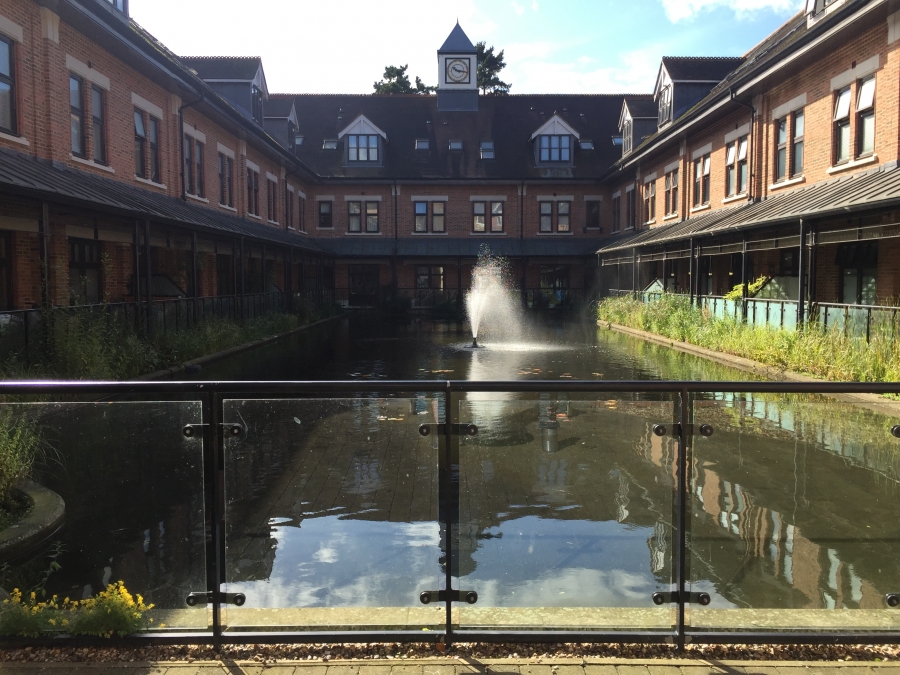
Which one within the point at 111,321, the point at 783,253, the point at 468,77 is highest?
the point at 468,77

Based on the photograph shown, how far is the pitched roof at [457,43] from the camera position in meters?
45.2

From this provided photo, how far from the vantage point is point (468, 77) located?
152 feet

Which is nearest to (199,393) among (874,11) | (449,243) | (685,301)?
(874,11)

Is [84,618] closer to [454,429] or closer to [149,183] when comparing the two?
[454,429]

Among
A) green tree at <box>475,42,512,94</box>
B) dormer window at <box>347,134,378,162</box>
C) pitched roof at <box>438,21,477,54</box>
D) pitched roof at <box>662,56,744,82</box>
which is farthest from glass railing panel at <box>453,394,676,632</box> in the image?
green tree at <box>475,42,512,94</box>

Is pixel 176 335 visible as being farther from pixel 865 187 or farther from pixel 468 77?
pixel 468 77

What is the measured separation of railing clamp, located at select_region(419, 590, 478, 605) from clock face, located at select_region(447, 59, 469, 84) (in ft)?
150

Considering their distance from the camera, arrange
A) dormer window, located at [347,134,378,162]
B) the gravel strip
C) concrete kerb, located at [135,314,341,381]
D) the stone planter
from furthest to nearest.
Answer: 1. dormer window, located at [347,134,378,162]
2. concrete kerb, located at [135,314,341,381]
3. the stone planter
4. the gravel strip

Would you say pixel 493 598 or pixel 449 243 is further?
pixel 449 243

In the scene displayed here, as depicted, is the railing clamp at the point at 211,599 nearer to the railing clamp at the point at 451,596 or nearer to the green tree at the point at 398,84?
the railing clamp at the point at 451,596

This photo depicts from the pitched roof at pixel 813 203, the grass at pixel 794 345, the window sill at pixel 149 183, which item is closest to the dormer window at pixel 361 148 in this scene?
the window sill at pixel 149 183

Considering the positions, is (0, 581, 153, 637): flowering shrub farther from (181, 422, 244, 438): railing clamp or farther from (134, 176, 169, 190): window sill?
(134, 176, 169, 190): window sill

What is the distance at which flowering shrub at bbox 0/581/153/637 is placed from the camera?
3465mm

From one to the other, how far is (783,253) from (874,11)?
26.0ft
